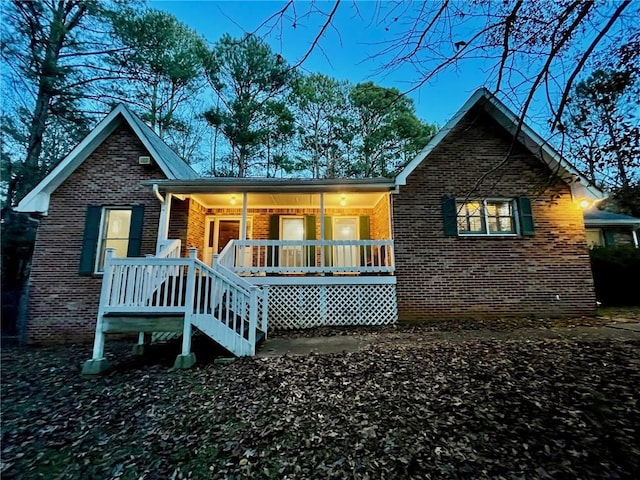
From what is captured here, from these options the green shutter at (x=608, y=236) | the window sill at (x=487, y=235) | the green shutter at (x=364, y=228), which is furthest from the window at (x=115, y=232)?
the green shutter at (x=608, y=236)

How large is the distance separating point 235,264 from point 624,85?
25.4 feet

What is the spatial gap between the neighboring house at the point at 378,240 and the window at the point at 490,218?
3cm

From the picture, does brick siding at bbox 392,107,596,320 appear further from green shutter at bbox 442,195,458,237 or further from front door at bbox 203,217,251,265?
front door at bbox 203,217,251,265

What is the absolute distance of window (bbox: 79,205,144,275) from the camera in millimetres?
7789

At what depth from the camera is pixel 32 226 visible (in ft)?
32.9

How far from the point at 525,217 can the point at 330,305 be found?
580cm

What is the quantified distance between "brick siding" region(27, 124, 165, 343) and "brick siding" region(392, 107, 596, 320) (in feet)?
23.0

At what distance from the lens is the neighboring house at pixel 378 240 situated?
764 centimetres

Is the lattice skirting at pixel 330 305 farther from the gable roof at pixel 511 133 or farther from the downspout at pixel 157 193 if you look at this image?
the downspout at pixel 157 193

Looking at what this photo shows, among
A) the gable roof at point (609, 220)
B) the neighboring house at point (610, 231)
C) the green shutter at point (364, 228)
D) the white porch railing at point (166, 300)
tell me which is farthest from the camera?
the neighboring house at point (610, 231)

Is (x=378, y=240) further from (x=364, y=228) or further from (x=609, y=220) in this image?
(x=609, y=220)

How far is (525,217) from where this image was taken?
26.6ft

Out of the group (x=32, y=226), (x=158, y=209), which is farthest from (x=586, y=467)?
(x=32, y=226)

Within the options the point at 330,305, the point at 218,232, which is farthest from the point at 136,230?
the point at 330,305
